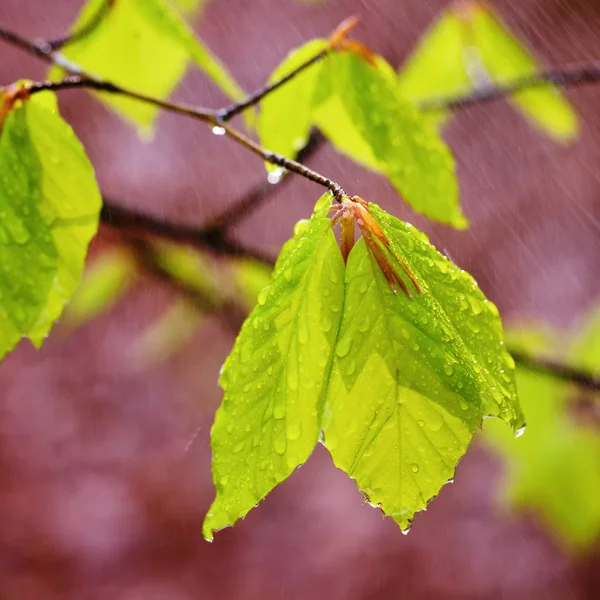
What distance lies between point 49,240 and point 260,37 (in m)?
4.11

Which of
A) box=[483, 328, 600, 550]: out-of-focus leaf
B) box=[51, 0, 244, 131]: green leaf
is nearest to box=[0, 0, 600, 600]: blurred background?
box=[483, 328, 600, 550]: out-of-focus leaf

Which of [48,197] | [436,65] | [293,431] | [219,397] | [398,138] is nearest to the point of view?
[293,431]

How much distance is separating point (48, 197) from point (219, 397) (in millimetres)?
2844

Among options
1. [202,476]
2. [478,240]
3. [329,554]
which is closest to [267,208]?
[478,240]

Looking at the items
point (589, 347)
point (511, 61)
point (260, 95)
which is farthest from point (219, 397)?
point (260, 95)

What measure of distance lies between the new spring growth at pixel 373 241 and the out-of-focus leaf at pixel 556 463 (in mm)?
1340

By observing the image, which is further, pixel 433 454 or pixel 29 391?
pixel 29 391

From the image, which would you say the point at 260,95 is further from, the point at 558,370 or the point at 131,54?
the point at 558,370

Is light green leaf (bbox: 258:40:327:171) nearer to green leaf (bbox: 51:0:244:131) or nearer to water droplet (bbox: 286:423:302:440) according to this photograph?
green leaf (bbox: 51:0:244:131)

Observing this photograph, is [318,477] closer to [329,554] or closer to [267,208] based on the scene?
[329,554]

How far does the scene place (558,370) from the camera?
0.93 m

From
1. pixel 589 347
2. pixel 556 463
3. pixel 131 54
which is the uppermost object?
pixel 131 54

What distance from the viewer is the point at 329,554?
9.05 ft

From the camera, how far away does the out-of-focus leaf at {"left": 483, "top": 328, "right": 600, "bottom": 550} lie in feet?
5.40
